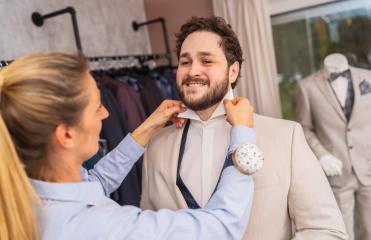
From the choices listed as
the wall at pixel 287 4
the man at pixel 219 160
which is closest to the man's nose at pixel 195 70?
the man at pixel 219 160

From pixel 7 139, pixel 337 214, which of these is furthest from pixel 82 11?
pixel 337 214

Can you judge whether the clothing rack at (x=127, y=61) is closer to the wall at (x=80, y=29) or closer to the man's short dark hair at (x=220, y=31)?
the wall at (x=80, y=29)

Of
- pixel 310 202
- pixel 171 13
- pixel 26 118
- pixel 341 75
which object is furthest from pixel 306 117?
pixel 26 118

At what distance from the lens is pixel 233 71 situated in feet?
4.05

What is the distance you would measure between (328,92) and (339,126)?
0.20 metres

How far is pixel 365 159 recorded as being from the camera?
74.6 inches

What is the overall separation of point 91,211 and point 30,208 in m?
0.13

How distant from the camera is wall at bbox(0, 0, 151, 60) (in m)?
1.79

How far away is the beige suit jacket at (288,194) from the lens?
1.03 m

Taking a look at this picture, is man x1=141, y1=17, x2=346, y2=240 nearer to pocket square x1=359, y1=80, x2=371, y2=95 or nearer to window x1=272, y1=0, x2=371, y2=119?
pocket square x1=359, y1=80, x2=371, y2=95

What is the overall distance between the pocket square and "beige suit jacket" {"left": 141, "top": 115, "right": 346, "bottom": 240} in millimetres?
1037

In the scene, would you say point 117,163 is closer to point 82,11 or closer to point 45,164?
point 45,164

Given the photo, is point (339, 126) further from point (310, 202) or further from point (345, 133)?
point (310, 202)

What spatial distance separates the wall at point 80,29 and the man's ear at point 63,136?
3.91 feet
